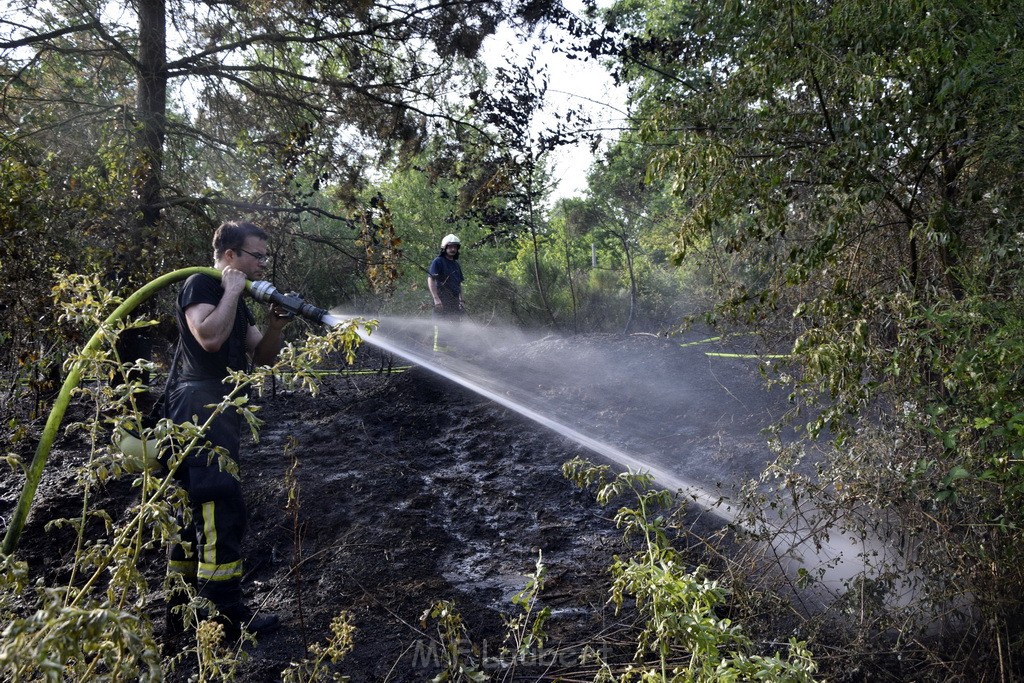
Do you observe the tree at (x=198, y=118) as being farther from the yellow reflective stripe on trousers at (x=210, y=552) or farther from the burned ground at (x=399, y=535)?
the yellow reflective stripe on trousers at (x=210, y=552)

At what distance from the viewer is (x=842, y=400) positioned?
11.6ft

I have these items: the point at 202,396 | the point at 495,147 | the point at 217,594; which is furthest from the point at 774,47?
the point at 495,147

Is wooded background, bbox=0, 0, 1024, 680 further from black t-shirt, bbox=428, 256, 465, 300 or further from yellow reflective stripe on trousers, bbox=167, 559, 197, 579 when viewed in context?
yellow reflective stripe on trousers, bbox=167, 559, 197, 579

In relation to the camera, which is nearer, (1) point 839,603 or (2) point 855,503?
(1) point 839,603

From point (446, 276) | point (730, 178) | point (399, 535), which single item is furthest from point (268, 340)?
point (446, 276)

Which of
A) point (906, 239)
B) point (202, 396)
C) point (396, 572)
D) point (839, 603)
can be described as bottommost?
point (396, 572)

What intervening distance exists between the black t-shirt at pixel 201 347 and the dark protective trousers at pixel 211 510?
59mm

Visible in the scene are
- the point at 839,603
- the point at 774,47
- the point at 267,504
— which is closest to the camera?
the point at 839,603

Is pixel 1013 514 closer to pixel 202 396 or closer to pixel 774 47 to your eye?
pixel 774 47

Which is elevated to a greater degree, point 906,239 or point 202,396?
point 906,239

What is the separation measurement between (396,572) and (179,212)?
4.19m

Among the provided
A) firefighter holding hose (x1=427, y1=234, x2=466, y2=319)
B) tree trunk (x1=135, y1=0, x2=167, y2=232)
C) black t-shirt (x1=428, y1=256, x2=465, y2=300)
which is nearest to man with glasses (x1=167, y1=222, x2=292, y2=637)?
tree trunk (x1=135, y1=0, x2=167, y2=232)

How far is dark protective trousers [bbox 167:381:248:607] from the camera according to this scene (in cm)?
346

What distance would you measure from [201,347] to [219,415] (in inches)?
13.3
